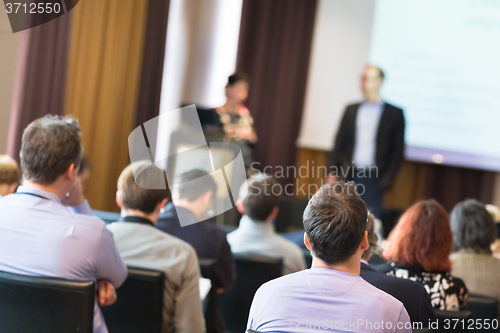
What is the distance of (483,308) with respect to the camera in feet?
6.42

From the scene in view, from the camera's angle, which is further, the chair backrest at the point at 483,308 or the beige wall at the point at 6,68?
the beige wall at the point at 6,68

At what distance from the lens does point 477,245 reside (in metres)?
2.37

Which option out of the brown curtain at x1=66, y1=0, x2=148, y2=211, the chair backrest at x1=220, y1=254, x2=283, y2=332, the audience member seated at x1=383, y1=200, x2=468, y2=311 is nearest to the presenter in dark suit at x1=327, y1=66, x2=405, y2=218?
the brown curtain at x1=66, y1=0, x2=148, y2=211

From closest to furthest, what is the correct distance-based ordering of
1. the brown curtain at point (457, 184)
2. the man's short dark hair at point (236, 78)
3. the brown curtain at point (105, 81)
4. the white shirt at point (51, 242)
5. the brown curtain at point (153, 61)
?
the white shirt at point (51, 242), the brown curtain at point (105, 81), the man's short dark hair at point (236, 78), the brown curtain at point (153, 61), the brown curtain at point (457, 184)

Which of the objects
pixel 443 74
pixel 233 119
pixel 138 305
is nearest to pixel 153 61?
pixel 233 119

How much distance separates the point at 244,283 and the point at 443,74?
3791mm

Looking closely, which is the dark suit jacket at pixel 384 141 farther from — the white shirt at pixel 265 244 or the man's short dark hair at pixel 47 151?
the man's short dark hair at pixel 47 151

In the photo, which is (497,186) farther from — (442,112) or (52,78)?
(52,78)

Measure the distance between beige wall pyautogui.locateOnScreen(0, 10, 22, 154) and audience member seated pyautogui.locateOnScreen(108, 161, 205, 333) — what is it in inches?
75.7

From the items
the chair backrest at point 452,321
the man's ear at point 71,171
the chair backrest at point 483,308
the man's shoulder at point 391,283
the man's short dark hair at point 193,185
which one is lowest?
the chair backrest at point 483,308

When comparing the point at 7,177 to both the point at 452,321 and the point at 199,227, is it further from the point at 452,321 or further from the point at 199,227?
the point at 452,321

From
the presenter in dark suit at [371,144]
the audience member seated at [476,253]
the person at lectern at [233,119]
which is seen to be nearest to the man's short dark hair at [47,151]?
the audience member seated at [476,253]

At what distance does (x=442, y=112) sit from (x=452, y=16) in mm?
958

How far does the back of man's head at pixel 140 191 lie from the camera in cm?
194
